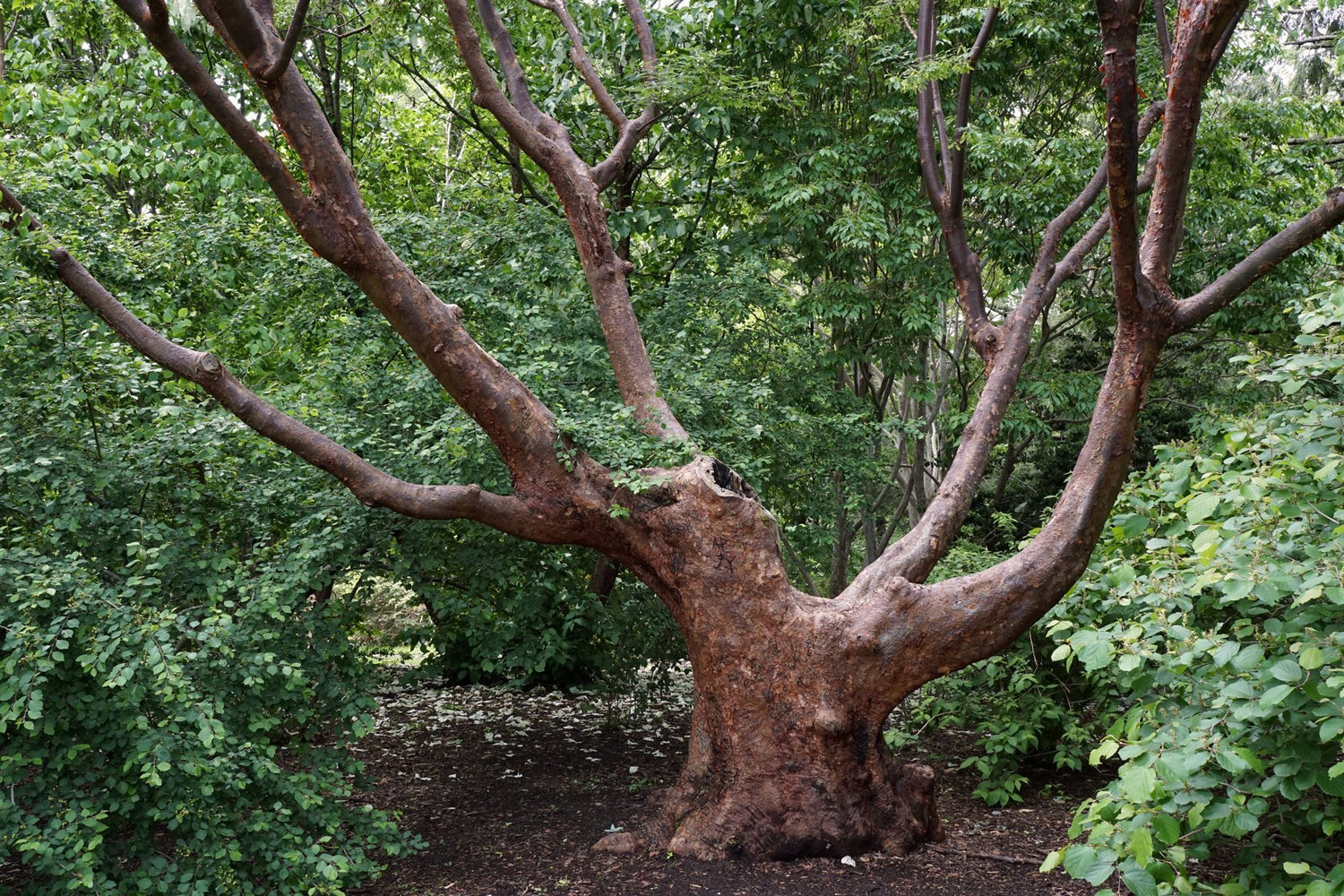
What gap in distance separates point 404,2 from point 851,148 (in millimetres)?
3404

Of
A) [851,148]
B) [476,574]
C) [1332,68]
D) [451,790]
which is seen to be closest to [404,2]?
[851,148]

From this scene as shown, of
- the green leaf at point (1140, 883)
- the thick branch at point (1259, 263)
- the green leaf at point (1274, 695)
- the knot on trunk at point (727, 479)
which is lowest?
the green leaf at point (1140, 883)

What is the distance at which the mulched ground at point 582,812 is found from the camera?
4.13 metres

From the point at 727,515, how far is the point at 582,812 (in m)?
1.92

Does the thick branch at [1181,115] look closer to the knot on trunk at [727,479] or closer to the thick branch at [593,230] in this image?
the knot on trunk at [727,479]

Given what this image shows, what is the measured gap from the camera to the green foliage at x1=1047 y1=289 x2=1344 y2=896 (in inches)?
95.6

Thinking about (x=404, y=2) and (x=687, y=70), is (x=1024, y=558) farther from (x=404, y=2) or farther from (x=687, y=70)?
(x=404, y=2)

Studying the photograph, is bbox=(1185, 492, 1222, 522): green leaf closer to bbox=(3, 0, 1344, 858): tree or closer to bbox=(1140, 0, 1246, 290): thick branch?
bbox=(3, 0, 1344, 858): tree

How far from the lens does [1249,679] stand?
2611 millimetres

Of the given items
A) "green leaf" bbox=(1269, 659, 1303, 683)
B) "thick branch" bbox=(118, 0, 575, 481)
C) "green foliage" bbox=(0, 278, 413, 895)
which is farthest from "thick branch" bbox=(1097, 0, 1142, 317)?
"green foliage" bbox=(0, 278, 413, 895)

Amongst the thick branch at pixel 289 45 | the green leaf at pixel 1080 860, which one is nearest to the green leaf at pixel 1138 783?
the green leaf at pixel 1080 860

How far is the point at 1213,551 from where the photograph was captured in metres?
2.64

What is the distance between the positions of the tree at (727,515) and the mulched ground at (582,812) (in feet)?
0.66

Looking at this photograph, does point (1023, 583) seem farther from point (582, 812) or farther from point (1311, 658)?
point (582, 812)
